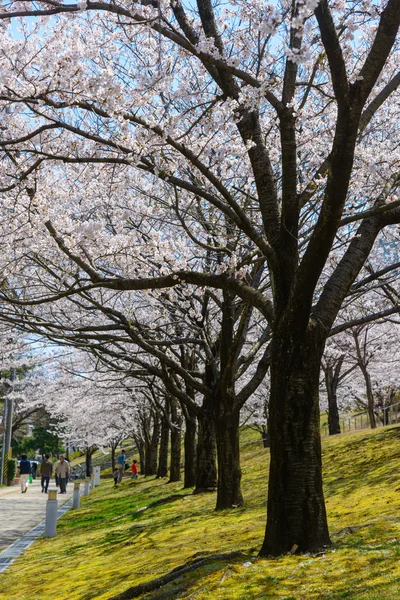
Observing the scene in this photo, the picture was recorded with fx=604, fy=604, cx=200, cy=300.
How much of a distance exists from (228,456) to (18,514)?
1032 cm

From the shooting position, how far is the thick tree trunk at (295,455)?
5820 millimetres

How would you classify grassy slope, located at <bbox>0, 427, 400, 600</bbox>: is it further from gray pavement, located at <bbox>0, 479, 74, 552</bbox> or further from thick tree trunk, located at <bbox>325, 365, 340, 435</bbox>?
thick tree trunk, located at <bbox>325, 365, 340, 435</bbox>

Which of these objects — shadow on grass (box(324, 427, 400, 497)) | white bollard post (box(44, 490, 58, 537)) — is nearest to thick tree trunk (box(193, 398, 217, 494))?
shadow on grass (box(324, 427, 400, 497))

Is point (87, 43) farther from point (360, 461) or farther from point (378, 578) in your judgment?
point (360, 461)

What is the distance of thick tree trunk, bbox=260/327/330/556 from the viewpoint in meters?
5.82

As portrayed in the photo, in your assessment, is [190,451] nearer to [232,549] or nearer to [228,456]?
[228,456]

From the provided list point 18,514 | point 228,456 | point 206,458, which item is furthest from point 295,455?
point 18,514

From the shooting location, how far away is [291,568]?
5.25 meters

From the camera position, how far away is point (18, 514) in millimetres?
18516

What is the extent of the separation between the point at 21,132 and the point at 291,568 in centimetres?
684

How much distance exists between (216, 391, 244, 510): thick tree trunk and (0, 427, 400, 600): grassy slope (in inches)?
16.1

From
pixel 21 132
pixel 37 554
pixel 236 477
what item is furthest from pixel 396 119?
pixel 37 554

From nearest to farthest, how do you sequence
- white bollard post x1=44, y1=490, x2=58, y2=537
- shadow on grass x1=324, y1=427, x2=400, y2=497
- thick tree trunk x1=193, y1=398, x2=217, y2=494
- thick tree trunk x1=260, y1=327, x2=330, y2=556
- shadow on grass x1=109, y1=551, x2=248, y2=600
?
shadow on grass x1=109, y1=551, x2=248, y2=600
thick tree trunk x1=260, y1=327, x2=330, y2=556
shadow on grass x1=324, y1=427, x2=400, y2=497
white bollard post x1=44, y1=490, x2=58, y2=537
thick tree trunk x1=193, y1=398, x2=217, y2=494

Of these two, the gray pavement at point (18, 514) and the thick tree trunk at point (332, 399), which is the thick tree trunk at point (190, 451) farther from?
the thick tree trunk at point (332, 399)
